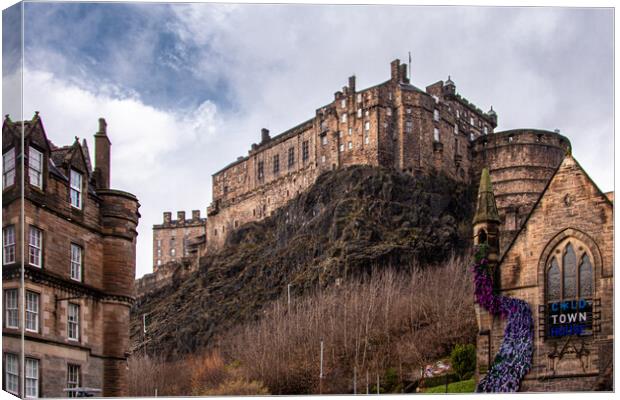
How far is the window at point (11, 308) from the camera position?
25.2 m

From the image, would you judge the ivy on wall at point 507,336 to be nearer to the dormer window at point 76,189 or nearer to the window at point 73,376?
the window at point 73,376

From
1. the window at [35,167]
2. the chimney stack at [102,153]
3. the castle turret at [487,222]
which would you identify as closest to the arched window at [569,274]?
the castle turret at [487,222]

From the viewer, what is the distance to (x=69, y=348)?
27781 mm

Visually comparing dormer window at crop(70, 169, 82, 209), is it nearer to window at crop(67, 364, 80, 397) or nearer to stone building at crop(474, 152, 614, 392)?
window at crop(67, 364, 80, 397)

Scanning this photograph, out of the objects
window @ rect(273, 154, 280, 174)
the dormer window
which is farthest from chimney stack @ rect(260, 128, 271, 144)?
the dormer window

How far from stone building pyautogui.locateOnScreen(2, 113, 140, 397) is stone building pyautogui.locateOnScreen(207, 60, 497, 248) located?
4880 centimetres

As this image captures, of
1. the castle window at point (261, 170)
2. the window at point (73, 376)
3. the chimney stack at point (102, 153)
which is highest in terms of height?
the castle window at point (261, 170)

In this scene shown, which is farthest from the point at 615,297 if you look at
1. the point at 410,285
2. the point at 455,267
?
the point at 455,267

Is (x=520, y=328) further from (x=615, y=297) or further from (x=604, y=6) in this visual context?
(x=604, y=6)

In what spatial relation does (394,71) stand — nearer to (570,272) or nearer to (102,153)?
(102,153)

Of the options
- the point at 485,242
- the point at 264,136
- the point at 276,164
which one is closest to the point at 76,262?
the point at 485,242

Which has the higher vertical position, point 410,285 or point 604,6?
point 604,6

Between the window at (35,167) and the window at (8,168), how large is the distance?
0.73 m

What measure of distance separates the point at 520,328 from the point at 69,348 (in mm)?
11148
